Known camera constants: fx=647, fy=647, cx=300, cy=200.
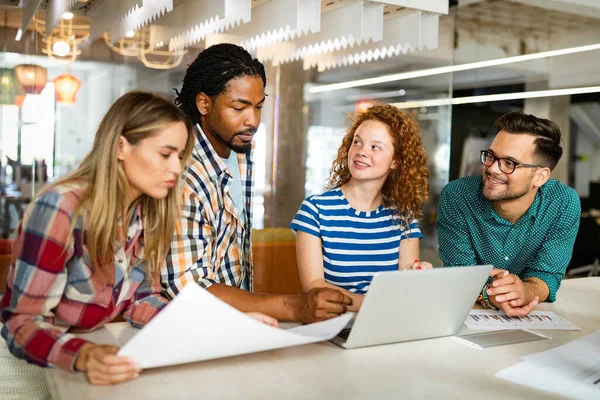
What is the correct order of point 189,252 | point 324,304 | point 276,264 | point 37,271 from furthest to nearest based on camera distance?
point 276,264
point 189,252
point 324,304
point 37,271

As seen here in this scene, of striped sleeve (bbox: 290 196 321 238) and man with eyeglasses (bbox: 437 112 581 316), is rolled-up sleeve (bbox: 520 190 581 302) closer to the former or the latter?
man with eyeglasses (bbox: 437 112 581 316)

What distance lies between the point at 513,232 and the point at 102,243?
142cm

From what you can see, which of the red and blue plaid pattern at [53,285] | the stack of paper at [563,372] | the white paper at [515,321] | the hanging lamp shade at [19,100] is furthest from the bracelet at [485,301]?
the hanging lamp shade at [19,100]

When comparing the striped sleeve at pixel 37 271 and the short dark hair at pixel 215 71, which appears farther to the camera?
the short dark hair at pixel 215 71

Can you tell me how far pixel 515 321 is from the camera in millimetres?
1632

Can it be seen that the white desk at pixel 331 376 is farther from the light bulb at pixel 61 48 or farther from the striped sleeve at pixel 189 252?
the light bulb at pixel 61 48

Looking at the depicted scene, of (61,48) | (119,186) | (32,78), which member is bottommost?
(119,186)

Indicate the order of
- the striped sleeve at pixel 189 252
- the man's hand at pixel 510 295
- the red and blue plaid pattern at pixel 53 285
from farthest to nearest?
the man's hand at pixel 510 295 → the striped sleeve at pixel 189 252 → the red and blue plaid pattern at pixel 53 285

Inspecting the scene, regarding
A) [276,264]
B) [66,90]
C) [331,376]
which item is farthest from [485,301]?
[66,90]

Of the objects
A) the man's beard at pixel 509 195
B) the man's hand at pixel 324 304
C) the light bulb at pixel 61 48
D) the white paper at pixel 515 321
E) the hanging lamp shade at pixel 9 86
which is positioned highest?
the light bulb at pixel 61 48

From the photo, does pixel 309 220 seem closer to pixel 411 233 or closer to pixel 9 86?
pixel 411 233

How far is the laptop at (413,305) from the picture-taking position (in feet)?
3.99

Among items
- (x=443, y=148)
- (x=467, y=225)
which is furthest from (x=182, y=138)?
(x=443, y=148)

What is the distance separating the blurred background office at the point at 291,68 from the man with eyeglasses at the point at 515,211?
1.64 metres
